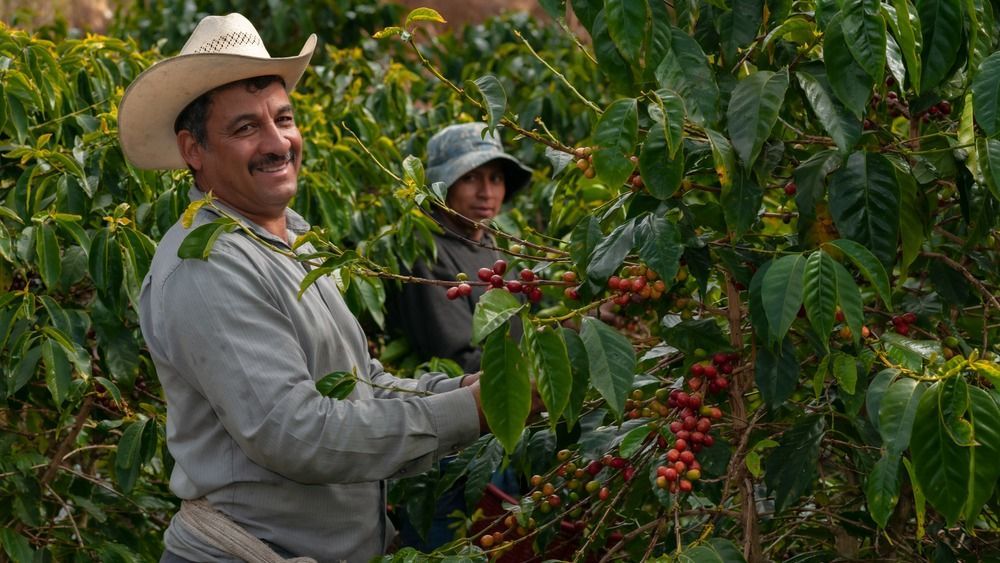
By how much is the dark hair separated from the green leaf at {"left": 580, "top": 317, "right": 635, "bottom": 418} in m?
0.96

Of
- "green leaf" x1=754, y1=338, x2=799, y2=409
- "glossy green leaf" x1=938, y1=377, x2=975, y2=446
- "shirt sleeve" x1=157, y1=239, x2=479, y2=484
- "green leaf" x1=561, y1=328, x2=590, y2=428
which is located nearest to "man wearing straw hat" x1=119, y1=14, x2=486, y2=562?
"shirt sleeve" x1=157, y1=239, x2=479, y2=484

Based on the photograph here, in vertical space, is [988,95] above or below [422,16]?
below

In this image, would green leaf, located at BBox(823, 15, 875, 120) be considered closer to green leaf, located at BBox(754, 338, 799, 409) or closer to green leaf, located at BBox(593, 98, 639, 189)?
green leaf, located at BBox(593, 98, 639, 189)

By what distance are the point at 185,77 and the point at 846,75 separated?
3.99 feet

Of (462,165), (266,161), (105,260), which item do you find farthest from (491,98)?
(462,165)

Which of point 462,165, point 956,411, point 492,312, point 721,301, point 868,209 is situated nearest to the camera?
point 956,411

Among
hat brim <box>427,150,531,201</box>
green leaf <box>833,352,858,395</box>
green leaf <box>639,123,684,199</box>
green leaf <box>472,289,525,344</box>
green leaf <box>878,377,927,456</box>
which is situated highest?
green leaf <box>639,123,684,199</box>

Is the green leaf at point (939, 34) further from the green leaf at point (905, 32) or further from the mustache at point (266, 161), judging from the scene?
the mustache at point (266, 161)

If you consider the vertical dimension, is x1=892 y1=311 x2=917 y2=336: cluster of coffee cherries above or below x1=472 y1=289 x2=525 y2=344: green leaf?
below

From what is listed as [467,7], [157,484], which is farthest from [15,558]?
[467,7]

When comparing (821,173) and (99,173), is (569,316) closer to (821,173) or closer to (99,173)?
(821,173)

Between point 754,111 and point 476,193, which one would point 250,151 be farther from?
point 476,193

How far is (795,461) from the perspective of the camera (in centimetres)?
221

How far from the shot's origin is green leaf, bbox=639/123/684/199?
1.99m
